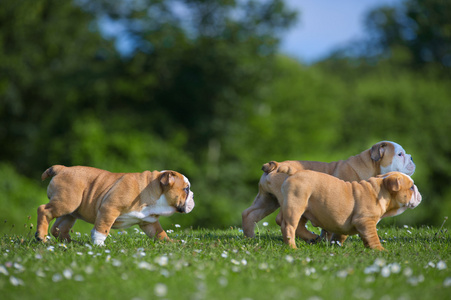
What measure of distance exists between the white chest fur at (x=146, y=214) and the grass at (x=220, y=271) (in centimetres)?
28

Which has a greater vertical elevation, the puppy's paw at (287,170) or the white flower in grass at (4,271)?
the puppy's paw at (287,170)

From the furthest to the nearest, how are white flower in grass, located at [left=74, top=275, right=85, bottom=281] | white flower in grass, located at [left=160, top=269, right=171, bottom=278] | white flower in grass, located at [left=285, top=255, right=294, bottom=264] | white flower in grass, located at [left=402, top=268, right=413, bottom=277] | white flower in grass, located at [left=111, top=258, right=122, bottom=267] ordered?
white flower in grass, located at [left=285, top=255, right=294, bottom=264]
white flower in grass, located at [left=111, top=258, right=122, bottom=267]
white flower in grass, located at [left=402, top=268, right=413, bottom=277]
white flower in grass, located at [left=160, top=269, right=171, bottom=278]
white flower in grass, located at [left=74, top=275, right=85, bottom=281]

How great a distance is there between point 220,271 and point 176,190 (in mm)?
2125

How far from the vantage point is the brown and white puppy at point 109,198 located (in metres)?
7.07

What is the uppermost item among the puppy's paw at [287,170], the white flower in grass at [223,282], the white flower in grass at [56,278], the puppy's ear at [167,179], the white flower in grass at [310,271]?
the puppy's paw at [287,170]

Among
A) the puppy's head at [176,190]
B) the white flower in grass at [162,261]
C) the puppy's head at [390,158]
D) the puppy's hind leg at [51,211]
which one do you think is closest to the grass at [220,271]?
the white flower in grass at [162,261]

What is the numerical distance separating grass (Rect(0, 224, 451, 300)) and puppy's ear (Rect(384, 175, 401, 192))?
0.77m

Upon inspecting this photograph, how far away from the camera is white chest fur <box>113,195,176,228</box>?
724cm

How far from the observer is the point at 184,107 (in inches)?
899

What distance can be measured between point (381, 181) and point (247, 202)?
14978 mm

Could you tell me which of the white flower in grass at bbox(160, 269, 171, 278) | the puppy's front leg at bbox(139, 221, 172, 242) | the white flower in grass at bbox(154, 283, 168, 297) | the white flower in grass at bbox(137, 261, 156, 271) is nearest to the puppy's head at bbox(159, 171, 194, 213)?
the puppy's front leg at bbox(139, 221, 172, 242)

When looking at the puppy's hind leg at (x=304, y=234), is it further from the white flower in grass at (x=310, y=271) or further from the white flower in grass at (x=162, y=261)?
the white flower in grass at (x=162, y=261)

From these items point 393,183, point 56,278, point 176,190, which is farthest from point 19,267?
point 393,183

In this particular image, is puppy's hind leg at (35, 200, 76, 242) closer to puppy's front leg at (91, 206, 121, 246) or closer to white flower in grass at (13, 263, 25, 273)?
puppy's front leg at (91, 206, 121, 246)
